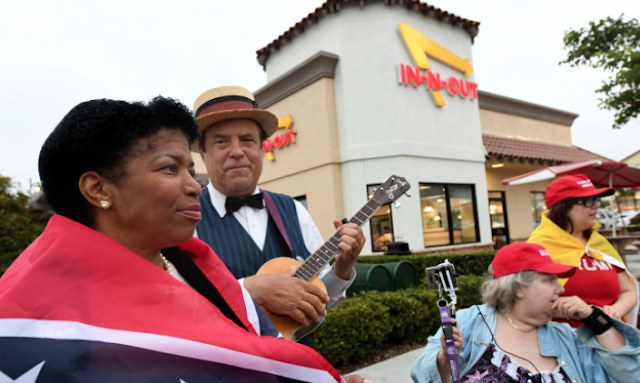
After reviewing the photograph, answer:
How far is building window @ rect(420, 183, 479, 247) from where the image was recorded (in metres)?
11.1

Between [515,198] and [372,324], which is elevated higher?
[515,198]

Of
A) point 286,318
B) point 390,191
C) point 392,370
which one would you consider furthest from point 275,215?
point 392,370

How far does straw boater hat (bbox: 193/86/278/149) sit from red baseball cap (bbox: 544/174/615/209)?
248 cm

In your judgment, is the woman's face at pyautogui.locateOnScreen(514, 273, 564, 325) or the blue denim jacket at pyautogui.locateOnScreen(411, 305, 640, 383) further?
the woman's face at pyautogui.locateOnScreen(514, 273, 564, 325)

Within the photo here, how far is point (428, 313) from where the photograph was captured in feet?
18.6

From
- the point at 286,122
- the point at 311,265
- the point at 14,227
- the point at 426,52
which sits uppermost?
the point at 426,52

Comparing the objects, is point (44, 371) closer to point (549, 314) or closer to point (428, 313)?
point (549, 314)

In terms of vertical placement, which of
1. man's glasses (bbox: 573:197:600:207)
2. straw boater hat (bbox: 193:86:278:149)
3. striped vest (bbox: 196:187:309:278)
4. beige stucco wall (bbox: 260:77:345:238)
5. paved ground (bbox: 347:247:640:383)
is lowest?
paved ground (bbox: 347:247:640:383)

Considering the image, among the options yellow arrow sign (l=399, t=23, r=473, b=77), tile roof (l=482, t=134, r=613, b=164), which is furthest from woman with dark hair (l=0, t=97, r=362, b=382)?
tile roof (l=482, t=134, r=613, b=164)

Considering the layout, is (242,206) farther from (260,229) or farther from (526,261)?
(526,261)

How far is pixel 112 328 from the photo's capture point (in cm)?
96

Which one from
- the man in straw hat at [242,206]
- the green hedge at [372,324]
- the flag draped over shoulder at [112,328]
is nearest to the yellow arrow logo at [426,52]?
the green hedge at [372,324]

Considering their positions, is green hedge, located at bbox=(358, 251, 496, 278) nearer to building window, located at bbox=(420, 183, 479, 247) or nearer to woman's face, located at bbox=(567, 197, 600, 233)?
building window, located at bbox=(420, 183, 479, 247)

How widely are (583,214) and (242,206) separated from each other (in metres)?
2.70
